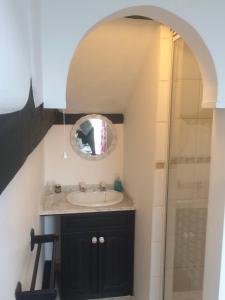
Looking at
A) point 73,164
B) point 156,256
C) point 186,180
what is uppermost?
point 186,180

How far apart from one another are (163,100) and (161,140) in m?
0.27

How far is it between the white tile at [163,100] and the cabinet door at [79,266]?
125 centimetres

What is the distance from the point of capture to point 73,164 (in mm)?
2934

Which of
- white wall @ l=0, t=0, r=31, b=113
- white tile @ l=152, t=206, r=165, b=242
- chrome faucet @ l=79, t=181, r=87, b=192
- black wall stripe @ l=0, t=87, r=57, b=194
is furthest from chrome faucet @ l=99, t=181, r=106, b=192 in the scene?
white wall @ l=0, t=0, r=31, b=113

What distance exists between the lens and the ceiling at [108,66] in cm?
197

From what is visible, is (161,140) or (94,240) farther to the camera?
(94,240)

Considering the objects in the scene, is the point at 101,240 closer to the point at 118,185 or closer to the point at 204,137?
the point at 118,185

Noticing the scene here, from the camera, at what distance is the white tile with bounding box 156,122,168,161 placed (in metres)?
1.98

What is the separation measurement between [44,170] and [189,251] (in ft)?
5.23

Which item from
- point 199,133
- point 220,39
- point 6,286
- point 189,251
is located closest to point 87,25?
point 220,39

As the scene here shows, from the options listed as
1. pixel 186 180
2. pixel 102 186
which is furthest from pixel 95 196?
pixel 186 180

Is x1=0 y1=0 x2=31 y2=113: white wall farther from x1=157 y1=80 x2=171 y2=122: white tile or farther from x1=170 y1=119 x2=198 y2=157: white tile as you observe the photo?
x1=157 y1=80 x2=171 y2=122: white tile

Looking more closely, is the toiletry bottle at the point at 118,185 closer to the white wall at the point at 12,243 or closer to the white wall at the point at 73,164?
the white wall at the point at 73,164

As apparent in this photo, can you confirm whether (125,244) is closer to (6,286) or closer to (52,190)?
(52,190)
